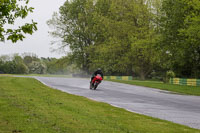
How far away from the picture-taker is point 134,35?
173 ft

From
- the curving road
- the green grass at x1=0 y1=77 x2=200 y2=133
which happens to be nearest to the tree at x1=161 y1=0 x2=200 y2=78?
the curving road

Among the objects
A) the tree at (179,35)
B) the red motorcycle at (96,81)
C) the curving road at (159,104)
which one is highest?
the tree at (179,35)

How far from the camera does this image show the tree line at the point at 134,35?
3950 cm

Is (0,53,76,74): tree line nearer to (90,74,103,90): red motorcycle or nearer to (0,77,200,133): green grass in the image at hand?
(90,74,103,90): red motorcycle

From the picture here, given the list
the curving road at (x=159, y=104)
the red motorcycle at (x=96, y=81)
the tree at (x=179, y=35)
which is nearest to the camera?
the curving road at (x=159, y=104)

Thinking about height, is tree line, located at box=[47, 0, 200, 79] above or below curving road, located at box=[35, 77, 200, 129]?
above

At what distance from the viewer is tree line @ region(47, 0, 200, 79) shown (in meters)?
39.5

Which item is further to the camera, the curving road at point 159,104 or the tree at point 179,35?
the tree at point 179,35

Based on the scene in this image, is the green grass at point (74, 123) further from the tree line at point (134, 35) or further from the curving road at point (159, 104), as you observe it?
the tree line at point (134, 35)

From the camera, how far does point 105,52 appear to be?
57.0 meters

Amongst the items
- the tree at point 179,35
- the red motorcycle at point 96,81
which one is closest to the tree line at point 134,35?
the tree at point 179,35

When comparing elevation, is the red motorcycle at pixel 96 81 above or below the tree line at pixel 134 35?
below

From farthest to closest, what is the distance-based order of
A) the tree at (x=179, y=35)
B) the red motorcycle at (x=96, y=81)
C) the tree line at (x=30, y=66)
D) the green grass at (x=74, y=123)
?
the tree line at (x=30, y=66) → the tree at (x=179, y=35) → the red motorcycle at (x=96, y=81) → the green grass at (x=74, y=123)

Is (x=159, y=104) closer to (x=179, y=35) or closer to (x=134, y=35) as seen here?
(x=179, y=35)
